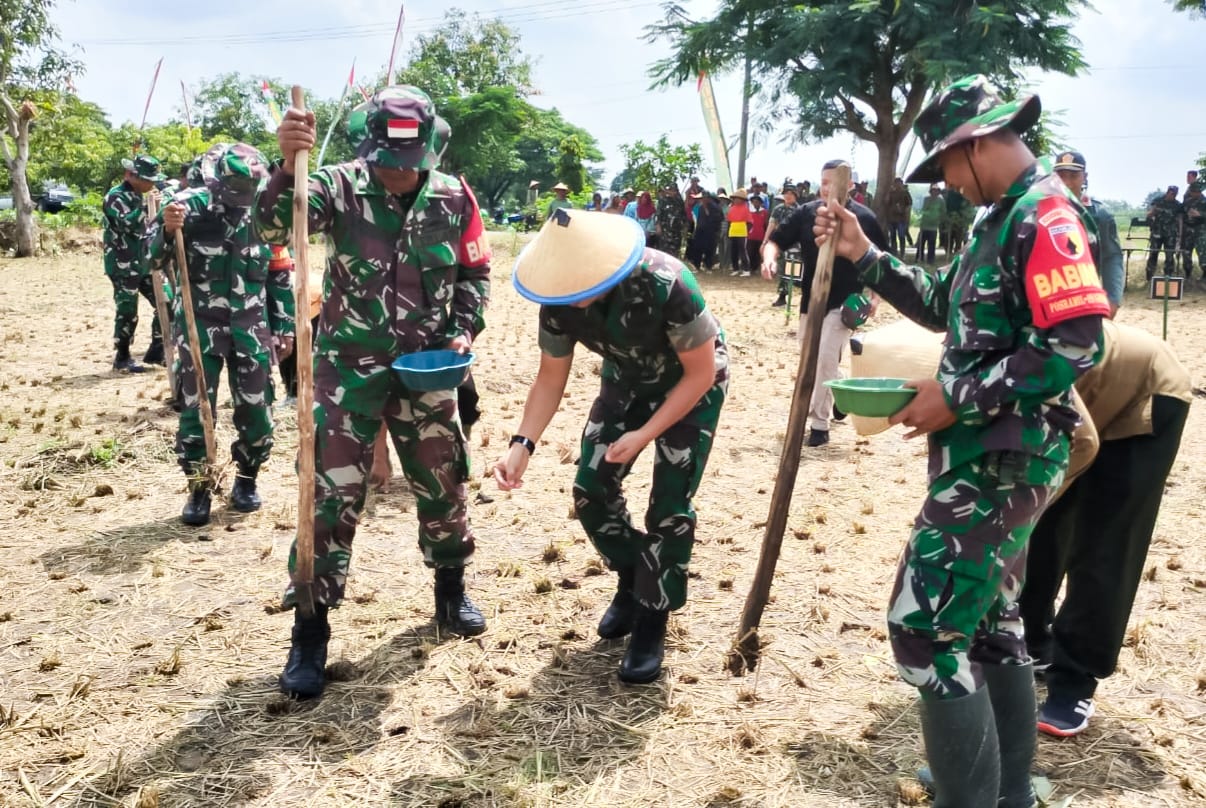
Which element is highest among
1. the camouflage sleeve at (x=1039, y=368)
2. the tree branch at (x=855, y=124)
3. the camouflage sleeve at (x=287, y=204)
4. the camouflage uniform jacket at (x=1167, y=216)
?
the tree branch at (x=855, y=124)

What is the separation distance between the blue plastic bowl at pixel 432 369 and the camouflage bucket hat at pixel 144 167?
236 inches

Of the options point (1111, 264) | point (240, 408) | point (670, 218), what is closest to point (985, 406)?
point (1111, 264)

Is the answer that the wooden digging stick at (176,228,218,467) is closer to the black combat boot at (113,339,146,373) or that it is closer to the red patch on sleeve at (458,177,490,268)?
the red patch on sleeve at (458,177,490,268)

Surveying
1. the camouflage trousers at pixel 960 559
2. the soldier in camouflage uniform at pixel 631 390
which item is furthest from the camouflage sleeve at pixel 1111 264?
the camouflage trousers at pixel 960 559

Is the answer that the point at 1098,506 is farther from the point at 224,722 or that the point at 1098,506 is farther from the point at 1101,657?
the point at 224,722

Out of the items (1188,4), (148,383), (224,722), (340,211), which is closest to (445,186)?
(340,211)

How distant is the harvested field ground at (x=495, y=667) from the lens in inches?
131

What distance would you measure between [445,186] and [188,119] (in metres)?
3.75

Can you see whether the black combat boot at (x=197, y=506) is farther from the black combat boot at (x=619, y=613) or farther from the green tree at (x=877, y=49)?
the green tree at (x=877, y=49)

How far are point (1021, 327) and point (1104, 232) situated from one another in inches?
141

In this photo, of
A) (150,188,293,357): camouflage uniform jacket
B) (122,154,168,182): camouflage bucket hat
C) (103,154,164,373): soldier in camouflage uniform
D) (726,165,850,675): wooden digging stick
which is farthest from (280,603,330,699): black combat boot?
(103,154,164,373): soldier in camouflage uniform

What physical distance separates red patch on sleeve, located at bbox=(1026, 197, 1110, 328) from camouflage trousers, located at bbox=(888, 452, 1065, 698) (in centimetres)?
41

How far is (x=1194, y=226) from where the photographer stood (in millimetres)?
19422

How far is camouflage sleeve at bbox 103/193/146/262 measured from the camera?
1014cm
